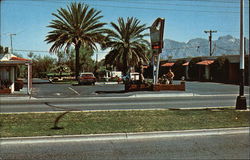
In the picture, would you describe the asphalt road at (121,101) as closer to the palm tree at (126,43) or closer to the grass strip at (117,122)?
the grass strip at (117,122)

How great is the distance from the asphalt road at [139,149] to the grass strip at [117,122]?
96 cm

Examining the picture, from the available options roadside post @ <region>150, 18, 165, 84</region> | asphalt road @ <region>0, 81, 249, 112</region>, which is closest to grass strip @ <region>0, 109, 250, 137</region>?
asphalt road @ <region>0, 81, 249, 112</region>

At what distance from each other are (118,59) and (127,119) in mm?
31913

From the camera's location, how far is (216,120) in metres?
10.7

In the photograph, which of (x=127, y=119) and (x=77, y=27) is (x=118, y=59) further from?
(x=127, y=119)

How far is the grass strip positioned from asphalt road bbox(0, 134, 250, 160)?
0.96m

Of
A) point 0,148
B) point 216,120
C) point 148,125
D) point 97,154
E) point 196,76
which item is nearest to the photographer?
point 97,154

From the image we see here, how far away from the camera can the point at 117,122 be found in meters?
10.4

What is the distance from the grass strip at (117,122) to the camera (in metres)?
9.01

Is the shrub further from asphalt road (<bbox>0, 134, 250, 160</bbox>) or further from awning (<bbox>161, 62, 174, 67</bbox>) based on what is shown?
asphalt road (<bbox>0, 134, 250, 160</bbox>)

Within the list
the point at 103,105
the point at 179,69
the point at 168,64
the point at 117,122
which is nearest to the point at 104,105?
the point at 103,105

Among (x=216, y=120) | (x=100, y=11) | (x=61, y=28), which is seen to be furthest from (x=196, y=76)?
(x=216, y=120)

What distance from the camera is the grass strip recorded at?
901 cm

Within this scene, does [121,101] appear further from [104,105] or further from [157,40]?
[157,40]
